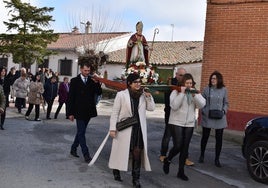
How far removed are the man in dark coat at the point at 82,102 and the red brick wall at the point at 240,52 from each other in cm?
542

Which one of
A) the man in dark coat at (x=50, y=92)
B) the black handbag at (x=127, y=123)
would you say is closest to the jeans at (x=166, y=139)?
the black handbag at (x=127, y=123)

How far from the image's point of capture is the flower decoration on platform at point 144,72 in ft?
24.4

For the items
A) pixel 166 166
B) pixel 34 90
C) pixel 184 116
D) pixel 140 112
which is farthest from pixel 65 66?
pixel 140 112

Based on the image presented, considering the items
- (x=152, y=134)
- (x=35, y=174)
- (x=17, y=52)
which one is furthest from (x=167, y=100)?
(x=17, y=52)

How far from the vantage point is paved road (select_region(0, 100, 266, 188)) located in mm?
6023

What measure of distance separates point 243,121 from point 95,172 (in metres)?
5.93

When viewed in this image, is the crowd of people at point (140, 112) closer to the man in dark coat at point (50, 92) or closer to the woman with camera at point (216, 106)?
the woman with camera at point (216, 106)

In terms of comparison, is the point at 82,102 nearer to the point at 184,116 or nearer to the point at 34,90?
the point at 184,116

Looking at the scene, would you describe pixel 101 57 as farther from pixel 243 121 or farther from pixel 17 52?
pixel 243 121

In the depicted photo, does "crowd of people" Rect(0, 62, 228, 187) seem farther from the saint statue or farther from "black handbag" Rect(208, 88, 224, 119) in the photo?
the saint statue

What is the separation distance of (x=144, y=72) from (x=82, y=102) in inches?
48.9

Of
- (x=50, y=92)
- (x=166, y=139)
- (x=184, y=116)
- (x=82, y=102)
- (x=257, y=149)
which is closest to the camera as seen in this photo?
(x=184, y=116)

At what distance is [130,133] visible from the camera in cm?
591

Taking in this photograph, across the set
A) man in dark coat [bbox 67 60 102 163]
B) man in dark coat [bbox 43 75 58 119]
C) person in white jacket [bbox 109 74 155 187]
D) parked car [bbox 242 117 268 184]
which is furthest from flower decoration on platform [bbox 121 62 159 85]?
man in dark coat [bbox 43 75 58 119]
